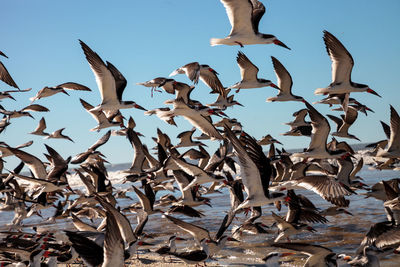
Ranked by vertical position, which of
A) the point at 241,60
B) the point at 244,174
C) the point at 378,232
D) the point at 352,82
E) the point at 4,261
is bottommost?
the point at 378,232

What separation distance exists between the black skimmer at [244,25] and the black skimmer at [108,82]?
9.60 ft

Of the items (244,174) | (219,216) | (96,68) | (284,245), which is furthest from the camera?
(219,216)

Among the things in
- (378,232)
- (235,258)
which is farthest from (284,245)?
(235,258)

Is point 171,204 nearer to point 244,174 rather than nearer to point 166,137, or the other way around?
point 166,137

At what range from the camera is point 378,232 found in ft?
23.5

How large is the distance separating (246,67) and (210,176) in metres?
4.27

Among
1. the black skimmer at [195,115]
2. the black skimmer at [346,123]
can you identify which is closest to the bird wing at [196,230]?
the black skimmer at [195,115]

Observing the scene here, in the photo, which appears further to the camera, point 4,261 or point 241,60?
point 241,60

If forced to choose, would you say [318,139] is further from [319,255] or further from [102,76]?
[102,76]

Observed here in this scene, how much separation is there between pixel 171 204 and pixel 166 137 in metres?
2.66

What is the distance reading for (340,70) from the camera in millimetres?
11312

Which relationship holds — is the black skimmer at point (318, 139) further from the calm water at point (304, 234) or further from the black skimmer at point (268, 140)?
the black skimmer at point (268, 140)

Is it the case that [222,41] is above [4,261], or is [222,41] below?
above

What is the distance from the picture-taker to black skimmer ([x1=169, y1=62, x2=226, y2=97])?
1074 centimetres
